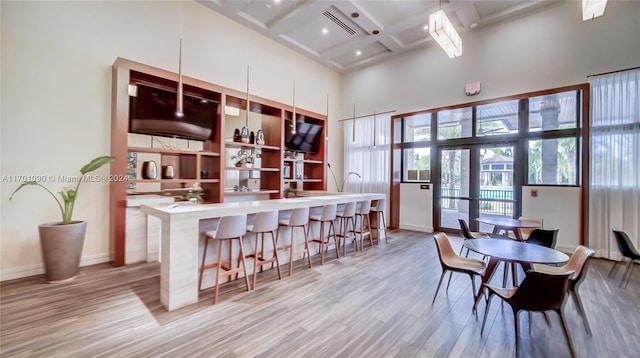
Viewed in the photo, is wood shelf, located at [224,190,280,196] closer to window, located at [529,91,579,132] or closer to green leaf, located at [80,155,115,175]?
green leaf, located at [80,155,115,175]

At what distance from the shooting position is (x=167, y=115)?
14.3ft

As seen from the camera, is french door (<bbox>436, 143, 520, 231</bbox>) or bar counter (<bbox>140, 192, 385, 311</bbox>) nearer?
bar counter (<bbox>140, 192, 385, 311</bbox>)

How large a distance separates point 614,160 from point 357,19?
531 cm

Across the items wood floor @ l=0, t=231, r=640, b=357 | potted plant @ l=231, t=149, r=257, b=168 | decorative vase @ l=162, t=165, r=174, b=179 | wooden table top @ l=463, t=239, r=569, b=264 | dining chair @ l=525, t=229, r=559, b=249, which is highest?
potted plant @ l=231, t=149, r=257, b=168

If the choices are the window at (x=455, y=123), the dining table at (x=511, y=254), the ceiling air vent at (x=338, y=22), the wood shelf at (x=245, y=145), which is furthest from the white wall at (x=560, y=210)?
the wood shelf at (x=245, y=145)

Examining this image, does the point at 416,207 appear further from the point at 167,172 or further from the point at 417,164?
the point at 167,172

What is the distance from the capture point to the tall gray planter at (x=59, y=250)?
333 centimetres

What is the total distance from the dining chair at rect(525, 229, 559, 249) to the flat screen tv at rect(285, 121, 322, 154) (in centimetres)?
487

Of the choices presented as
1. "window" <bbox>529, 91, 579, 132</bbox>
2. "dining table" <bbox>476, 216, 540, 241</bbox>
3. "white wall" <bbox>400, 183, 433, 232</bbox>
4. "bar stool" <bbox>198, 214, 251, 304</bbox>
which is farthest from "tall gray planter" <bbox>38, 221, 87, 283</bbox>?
"window" <bbox>529, 91, 579, 132</bbox>

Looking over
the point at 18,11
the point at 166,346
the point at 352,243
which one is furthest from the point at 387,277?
the point at 18,11

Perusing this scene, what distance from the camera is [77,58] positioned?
385cm

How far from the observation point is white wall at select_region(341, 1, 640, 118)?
14.7ft

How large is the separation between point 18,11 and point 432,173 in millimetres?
7934

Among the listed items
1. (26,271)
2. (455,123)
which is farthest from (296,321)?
(455,123)
